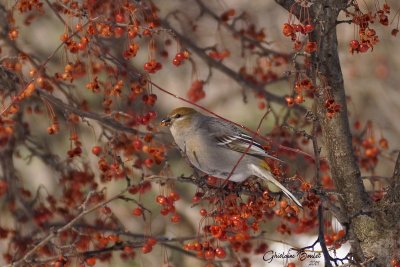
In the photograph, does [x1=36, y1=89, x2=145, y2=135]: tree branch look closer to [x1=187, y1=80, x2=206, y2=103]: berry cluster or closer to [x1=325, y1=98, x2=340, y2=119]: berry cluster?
[x1=187, y1=80, x2=206, y2=103]: berry cluster

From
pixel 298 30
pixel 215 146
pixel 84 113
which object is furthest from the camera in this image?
pixel 215 146

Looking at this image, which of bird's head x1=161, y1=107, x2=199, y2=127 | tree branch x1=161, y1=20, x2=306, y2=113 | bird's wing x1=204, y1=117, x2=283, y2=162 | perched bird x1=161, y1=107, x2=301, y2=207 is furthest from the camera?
tree branch x1=161, y1=20, x2=306, y2=113

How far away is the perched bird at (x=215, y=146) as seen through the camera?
4164 millimetres

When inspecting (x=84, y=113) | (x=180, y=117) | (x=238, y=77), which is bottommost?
(x=84, y=113)

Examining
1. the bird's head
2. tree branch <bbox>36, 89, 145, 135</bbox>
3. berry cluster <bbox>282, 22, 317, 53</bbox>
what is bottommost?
berry cluster <bbox>282, 22, 317, 53</bbox>

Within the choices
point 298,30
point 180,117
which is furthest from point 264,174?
point 298,30

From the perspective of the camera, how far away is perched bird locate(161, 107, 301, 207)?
4.16m

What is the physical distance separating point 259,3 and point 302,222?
9.60ft

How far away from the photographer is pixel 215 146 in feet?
14.5

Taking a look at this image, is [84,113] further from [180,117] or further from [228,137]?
[228,137]

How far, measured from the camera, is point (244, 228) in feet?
12.2

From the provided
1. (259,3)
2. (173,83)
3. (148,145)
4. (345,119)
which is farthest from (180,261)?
(345,119)

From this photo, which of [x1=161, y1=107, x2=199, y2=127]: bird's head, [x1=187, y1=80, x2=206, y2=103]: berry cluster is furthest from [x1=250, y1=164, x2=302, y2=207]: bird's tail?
[x1=187, y1=80, x2=206, y2=103]: berry cluster

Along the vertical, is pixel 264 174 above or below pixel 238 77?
below
